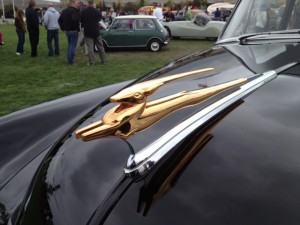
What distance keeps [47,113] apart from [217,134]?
4.82 ft

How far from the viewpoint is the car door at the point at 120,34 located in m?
15.1

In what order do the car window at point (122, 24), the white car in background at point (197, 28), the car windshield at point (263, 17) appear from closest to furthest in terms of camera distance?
the car windshield at point (263, 17), the car window at point (122, 24), the white car in background at point (197, 28)

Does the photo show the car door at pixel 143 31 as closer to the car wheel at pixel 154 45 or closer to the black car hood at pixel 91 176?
the car wheel at pixel 154 45

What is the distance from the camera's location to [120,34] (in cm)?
1507

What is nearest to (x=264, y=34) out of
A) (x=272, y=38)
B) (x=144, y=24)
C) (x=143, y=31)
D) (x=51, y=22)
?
(x=272, y=38)

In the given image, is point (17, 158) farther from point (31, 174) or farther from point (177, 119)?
point (177, 119)

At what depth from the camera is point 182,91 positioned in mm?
1653

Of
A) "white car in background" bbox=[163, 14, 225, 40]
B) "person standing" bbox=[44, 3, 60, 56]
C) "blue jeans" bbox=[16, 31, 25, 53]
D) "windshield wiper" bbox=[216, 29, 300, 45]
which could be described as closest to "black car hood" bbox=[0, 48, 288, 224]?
"windshield wiper" bbox=[216, 29, 300, 45]

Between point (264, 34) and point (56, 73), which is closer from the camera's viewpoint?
point (264, 34)

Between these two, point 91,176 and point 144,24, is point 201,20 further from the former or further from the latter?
point 91,176

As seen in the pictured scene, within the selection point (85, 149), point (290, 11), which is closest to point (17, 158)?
point (85, 149)

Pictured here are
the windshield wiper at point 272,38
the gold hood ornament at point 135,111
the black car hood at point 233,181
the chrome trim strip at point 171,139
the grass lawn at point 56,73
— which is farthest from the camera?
the grass lawn at point 56,73

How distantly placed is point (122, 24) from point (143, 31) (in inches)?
33.3

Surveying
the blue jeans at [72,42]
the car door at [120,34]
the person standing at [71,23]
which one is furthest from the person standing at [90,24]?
the car door at [120,34]
